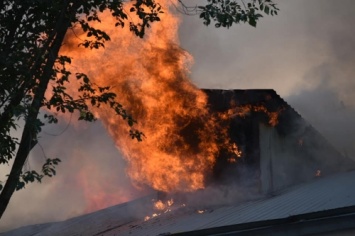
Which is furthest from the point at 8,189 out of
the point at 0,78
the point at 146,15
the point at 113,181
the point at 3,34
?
the point at 113,181

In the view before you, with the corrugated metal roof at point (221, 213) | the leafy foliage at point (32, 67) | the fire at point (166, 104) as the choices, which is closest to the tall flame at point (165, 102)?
the fire at point (166, 104)

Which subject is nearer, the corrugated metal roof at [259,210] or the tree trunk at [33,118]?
the tree trunk at [33,118]

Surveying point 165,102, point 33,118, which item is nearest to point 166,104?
point 165,102

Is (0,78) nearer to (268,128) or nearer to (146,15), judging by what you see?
(146,15)

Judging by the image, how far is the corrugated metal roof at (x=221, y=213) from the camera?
9.68 metres

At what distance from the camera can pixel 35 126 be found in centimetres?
790

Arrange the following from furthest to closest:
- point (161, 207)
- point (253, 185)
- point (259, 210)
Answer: point (161, 207) → point (253, 185) → point (259, 210)

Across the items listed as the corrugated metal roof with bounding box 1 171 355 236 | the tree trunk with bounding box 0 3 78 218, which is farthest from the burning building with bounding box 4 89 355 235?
the tree trunk with bounding box 0 3 78 218

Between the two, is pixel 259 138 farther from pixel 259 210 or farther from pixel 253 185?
pixel 259 210

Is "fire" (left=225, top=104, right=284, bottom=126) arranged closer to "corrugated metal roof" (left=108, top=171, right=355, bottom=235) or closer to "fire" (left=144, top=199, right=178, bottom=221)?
"corrugated metal roof" (left=108, top=171, right=355, bottom=235)

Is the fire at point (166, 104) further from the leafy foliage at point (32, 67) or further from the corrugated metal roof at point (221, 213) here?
the leafy foliage at point (32, 67)

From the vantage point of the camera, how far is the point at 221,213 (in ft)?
37.9

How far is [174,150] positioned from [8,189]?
22.6ft

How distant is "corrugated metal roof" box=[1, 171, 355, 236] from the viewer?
9680 millimetres
